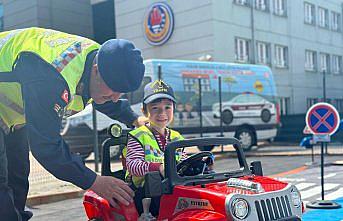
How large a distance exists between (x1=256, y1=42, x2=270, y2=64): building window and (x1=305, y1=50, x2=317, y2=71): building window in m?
4.30

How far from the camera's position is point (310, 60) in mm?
28609

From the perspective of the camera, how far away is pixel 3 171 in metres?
2.32

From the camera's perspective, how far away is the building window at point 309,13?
2814 cm

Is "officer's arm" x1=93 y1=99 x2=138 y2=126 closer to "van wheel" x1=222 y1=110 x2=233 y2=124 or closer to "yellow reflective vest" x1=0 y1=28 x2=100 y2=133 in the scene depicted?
"yellow reflective vest" x1=0 y1=28 x2=100 y2=133

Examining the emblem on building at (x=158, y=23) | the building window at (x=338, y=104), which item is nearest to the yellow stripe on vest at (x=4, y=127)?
the emblem on building at (x=158, y=23)

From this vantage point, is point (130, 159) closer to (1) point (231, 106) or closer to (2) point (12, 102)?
(2) point (12, 102)

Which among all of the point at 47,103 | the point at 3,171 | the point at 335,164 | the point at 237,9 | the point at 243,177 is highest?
the point at 237,9

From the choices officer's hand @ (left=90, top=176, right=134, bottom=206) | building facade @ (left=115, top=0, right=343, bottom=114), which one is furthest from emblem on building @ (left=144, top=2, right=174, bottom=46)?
officer's hand @ (left=90, top=176, right=134, bottom=206)

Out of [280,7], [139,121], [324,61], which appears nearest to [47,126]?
[139,121]

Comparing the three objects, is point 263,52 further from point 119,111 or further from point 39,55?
point 39,55

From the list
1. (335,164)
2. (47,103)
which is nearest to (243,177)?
(47,103)

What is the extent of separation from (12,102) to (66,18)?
28506mm

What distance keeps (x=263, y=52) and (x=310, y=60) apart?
216 inches

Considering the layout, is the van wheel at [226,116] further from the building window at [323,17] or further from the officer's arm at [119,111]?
the building window at [323,17]
